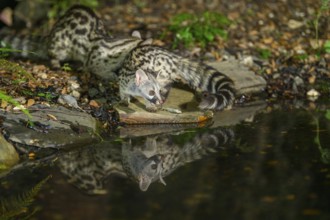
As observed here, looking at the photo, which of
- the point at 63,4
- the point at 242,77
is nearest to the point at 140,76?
the point at 242,77

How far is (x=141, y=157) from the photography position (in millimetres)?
7176

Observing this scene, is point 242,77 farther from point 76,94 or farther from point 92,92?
point 76,94

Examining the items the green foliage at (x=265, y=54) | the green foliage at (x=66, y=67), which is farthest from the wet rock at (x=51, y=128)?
the green foliage at (x=265, y=54)

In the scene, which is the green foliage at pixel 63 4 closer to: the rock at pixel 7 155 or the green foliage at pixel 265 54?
the green foliage at pixel 265 54

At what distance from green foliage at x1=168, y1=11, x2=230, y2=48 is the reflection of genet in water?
348 cm

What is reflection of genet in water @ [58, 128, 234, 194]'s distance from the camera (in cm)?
655

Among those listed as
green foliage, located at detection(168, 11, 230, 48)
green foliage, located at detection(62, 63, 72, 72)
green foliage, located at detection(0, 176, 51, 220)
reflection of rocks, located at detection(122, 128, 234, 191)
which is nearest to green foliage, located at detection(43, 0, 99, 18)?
green foliage, located at detection(168, 11, 230, 48)

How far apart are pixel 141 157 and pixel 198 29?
469 centimetres

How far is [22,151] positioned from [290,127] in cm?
328

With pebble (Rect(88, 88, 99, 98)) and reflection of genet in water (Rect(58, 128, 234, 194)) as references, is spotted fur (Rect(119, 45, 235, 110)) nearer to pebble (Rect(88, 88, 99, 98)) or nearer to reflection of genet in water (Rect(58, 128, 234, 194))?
pebble (Rect(88, 88, 99, 98))

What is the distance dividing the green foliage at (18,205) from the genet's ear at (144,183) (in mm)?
966

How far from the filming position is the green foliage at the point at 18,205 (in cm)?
558

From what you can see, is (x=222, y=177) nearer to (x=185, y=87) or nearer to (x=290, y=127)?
(x=290, y=127)

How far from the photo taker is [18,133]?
7379mm
